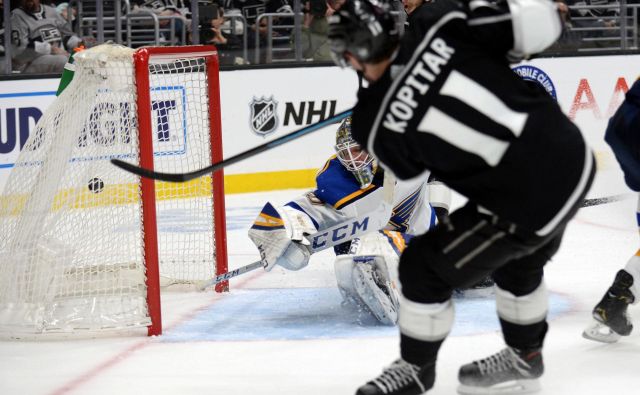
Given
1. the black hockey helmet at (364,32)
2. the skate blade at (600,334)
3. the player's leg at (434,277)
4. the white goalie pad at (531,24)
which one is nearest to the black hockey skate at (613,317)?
the skate blade at (600,334)

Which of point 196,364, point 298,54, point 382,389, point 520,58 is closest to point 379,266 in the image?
point 196,364

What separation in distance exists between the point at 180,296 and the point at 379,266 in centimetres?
85

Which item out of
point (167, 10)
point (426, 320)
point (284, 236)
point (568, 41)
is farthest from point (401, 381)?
point (568, 41)

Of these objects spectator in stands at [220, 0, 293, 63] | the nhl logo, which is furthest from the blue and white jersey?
spectator in stands at [220, 0, 293, 63]

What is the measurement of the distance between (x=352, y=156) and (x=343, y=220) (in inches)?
Result: 8.4

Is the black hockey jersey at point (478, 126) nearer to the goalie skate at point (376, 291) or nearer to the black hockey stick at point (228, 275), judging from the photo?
the goalie skate at point (376, 291)

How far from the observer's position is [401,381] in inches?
87.4

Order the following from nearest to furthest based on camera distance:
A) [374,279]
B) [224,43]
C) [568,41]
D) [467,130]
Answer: [467,130] < [374,279] < [224,43] < [568,41]

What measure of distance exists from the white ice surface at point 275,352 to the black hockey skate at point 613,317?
33mm

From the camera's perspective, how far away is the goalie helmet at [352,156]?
124 inches

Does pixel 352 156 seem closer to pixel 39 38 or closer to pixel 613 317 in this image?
pixel 613 317

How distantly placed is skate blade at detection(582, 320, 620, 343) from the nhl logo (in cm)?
328

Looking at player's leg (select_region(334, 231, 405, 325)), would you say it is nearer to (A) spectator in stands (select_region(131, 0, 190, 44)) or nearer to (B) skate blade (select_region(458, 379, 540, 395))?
(B) skate blade (select_region(458, 379, 540, 395))

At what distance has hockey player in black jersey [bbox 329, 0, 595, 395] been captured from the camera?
2.00m
